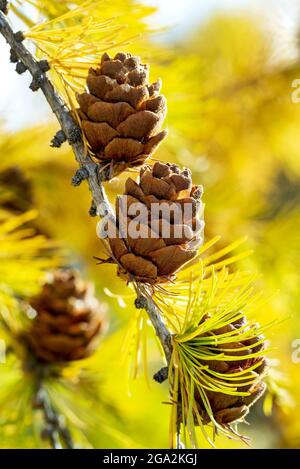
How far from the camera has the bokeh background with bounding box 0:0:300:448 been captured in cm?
95

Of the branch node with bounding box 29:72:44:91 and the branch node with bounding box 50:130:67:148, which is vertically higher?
the branch node with bounding box 29:72:44:91

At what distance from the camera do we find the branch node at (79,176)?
1.80 ft

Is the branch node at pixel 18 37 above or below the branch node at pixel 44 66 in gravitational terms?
above

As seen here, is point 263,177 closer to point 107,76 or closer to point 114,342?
point 114,342

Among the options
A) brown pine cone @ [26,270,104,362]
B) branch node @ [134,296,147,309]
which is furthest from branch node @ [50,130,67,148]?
brown pine cone @ [26,270,104,362]

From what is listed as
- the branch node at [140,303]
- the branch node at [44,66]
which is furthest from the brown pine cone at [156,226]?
the branch node at [44,66]

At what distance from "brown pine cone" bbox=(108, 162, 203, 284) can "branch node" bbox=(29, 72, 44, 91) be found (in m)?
0.11

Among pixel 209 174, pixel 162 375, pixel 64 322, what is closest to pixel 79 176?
pixel 162 375

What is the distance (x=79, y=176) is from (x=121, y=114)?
59 mm

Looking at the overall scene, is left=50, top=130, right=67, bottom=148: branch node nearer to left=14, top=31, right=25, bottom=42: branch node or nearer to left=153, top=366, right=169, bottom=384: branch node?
left=14, top=31, right=25, bottom=42: branch node

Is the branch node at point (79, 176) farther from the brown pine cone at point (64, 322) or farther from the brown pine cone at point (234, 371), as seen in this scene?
the brown pine cone at point (64, 322)

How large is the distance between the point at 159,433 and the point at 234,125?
1.86 feet

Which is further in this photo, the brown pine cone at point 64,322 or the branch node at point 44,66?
the brown pine cone at point 64,322

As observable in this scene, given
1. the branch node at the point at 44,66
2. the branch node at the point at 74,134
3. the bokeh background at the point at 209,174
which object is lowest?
the branch node at the point at 74,134
